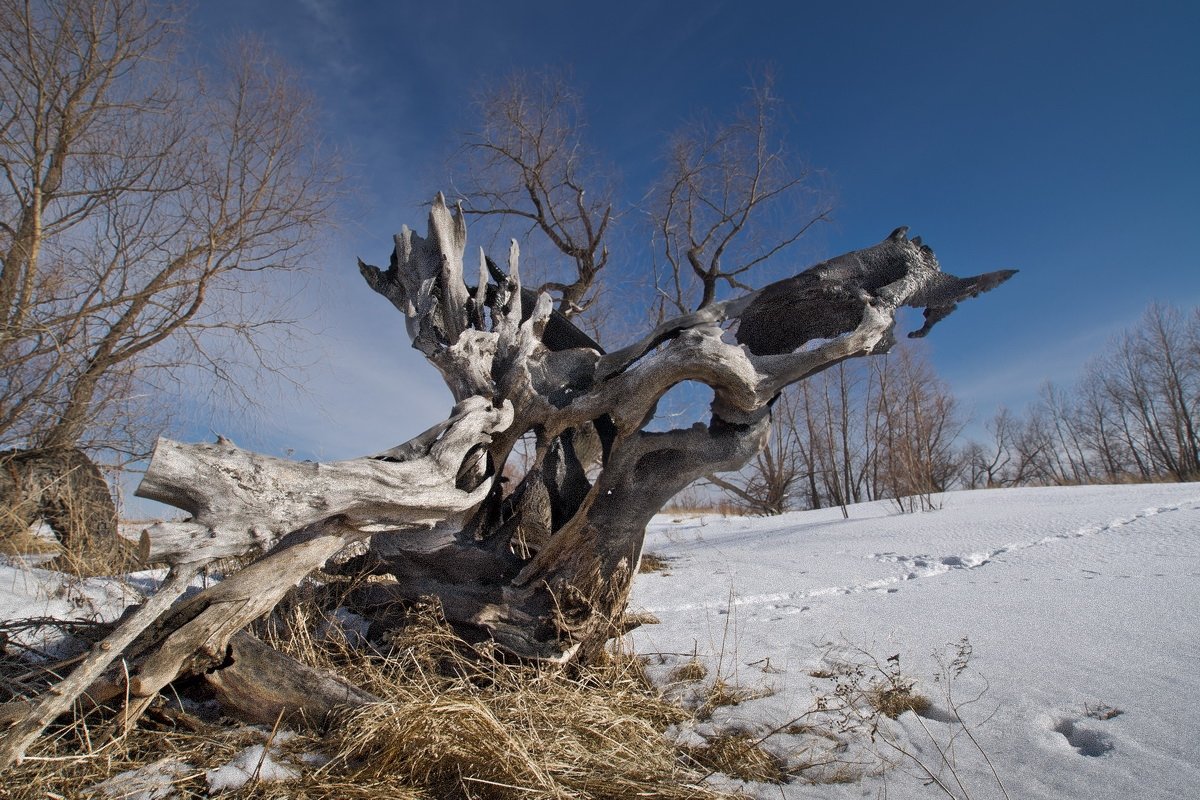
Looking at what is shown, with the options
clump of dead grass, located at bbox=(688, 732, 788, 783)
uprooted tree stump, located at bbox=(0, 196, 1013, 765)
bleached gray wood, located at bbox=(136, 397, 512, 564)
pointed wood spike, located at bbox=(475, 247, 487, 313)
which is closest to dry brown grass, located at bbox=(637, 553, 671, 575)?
uprooted tree stump, located at bbox=(0, 196, 1013, 765)

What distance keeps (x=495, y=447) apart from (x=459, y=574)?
28.8 inches

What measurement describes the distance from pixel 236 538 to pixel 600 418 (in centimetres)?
214

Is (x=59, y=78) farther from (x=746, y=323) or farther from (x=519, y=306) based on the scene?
(x=746, y=323)

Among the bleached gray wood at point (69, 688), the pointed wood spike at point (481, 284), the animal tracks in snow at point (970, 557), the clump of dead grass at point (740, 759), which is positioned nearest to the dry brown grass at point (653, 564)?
the animal tracks in snow at point (970, 557)

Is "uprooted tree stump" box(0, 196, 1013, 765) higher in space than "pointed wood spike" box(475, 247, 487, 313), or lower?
lower

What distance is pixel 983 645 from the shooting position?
10.1 feet

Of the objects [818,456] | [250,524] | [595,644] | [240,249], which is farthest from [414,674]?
[818,456]

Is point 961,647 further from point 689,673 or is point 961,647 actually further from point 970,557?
point 970,557

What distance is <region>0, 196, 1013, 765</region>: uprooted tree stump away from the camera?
1855 mm

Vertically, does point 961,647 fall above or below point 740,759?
above

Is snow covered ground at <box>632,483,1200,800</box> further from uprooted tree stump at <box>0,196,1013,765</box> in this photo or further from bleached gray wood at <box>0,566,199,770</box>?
bleached gray wood at <box>0,566,199,770</box>

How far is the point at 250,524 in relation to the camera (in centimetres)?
180

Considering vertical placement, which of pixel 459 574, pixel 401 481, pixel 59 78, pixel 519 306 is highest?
pixel 59 78

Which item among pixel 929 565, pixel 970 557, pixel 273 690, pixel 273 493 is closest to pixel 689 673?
pixel 273 690
